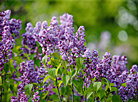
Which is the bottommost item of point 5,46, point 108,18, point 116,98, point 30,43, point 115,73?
point 116,98

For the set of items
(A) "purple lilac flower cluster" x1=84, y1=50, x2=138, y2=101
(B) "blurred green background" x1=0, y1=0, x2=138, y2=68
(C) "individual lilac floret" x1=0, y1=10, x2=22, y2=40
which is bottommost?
(A) "purple lilac flower cluster" x1=84, y1=50, x2=138, y2=101

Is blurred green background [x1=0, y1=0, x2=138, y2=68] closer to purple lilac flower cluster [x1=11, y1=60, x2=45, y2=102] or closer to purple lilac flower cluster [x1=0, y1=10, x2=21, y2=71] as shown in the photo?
purple lilac flower cluster [x1=0, y1=10, x2=21, y2=71]

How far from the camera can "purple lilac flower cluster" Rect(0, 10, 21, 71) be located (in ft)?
11.2

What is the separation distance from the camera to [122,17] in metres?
24.0

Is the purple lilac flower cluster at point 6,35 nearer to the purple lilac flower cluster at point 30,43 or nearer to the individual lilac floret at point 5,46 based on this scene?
the individual lilac floret at point 5,46

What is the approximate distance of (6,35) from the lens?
11.5 ft

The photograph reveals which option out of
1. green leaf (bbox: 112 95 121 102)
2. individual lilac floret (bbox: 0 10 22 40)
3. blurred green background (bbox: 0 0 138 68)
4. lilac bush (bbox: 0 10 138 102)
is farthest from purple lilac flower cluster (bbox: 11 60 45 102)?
blurred green background (bbox: 0 0 138 68)

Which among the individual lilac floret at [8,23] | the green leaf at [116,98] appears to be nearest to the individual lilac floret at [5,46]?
the individual lilac floret at [8,23]

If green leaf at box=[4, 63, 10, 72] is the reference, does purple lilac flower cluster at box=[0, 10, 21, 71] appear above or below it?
above

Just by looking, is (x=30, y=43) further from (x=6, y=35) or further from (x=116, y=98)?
(x=116, y=98)

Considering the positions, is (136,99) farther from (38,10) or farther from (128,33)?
(128,33)

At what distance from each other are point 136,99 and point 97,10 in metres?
19.5

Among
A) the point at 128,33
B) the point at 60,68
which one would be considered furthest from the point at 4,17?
the point at 128,33

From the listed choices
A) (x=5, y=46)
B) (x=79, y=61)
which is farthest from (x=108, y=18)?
(x=79, y=61)
